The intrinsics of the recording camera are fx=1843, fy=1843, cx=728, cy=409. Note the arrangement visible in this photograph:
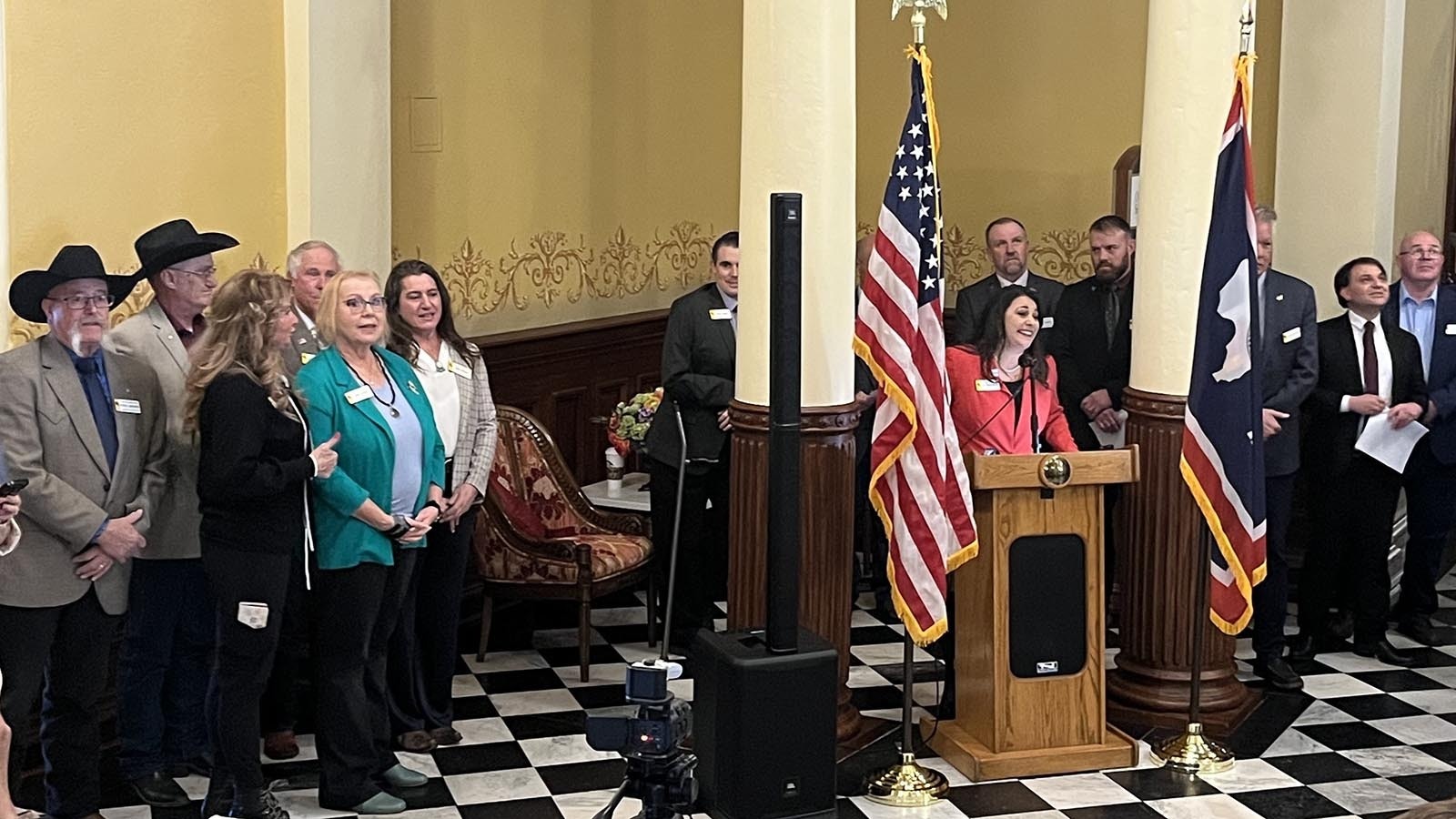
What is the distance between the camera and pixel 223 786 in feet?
18.2

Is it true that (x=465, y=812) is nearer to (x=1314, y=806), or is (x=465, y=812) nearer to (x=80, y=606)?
(x=80, y=606)

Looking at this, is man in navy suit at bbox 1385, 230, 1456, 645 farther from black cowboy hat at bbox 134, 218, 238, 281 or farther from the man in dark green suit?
black cowboy hat at bbox 134, 218, 238, 281

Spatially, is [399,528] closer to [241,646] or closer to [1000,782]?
[241,646]

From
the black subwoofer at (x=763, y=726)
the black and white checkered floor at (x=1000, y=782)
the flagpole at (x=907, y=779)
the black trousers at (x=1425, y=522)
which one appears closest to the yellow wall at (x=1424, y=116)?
the black trousers at (x=1425, y=522)

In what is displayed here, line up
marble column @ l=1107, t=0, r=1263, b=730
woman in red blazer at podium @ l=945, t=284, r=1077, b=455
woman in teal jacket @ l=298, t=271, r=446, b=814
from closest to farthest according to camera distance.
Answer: woman in teal jacket @ l=298, t=271, r=446, b=814 < woman in red blazer at podium @ l=945, t=284, r=1077, b=455 < marble column @ l=1107, t=0, r=1263, b=730

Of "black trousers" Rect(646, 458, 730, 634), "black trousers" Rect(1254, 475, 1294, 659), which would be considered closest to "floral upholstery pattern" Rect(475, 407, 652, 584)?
"black trousers" Rect(646, 458, 730, 634)

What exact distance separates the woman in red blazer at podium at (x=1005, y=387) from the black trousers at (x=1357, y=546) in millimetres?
1809

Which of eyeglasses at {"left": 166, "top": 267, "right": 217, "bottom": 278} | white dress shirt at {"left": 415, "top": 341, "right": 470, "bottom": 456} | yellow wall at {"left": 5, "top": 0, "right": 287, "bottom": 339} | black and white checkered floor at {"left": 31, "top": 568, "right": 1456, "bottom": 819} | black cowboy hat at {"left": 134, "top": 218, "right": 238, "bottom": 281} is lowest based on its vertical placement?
black and white checkered floor at {"left": 31, "top": 568, "right": 1456, "bottom": 819}

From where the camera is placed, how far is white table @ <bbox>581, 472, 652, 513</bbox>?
26.2 feet

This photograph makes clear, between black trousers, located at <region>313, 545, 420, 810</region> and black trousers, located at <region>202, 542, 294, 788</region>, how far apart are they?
0.60 feet

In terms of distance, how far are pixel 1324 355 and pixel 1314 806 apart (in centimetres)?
232

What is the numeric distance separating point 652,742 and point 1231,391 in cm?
375

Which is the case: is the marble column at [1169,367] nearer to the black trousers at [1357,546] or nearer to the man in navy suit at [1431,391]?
the black trousers at [1357,546]

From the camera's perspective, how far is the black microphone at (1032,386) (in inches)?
256
